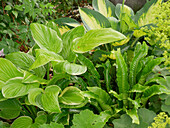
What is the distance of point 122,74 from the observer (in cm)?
110

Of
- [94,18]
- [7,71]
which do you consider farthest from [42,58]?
[94,18]

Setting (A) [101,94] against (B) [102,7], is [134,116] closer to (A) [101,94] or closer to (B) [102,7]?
(A) [101,94]

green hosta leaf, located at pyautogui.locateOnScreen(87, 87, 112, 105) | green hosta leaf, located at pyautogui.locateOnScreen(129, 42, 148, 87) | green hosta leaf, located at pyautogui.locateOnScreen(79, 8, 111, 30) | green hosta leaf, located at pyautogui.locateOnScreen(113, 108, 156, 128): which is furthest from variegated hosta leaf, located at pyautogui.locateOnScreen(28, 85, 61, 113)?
green hosta leaf, located at pyautogui.locateOnScreen(79, 8, 111, 30)

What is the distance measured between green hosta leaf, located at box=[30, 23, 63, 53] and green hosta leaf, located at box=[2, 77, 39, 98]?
26cm

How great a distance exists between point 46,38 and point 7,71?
1.06 feet

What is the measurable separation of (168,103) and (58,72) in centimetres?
63

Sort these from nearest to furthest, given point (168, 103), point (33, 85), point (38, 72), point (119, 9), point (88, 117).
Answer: point (88, 117)
point (168, 103)
point (33, 85)
point (38, 72)
point (119, 9)

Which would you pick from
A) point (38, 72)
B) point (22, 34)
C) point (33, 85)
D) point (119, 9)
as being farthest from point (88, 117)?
point (119, 9)

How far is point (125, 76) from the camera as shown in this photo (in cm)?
111

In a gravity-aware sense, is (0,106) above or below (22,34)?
below

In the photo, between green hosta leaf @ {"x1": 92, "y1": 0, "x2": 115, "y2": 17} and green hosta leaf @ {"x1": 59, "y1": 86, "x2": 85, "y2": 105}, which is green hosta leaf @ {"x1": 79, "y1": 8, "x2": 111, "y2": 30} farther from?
green hosta leaf @ {"x1": 59, "y1": 86, "x2": 85, "y2": 105}

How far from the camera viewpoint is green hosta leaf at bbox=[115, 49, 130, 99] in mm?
1092

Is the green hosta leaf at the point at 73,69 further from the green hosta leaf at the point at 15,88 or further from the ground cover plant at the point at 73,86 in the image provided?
the green hosta leaf at the point at 15,88

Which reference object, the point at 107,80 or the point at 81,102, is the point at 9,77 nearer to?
the point at 81,102
